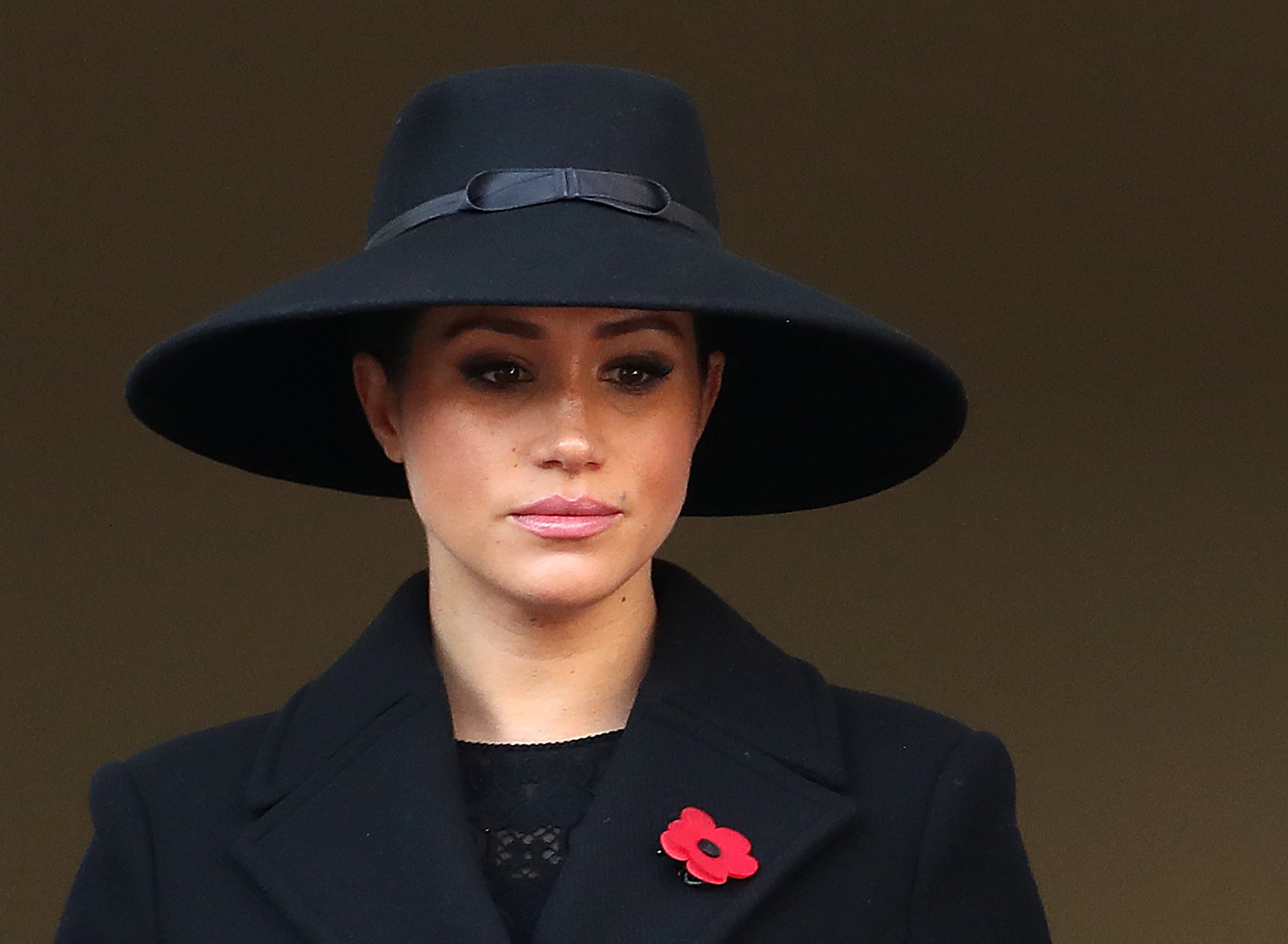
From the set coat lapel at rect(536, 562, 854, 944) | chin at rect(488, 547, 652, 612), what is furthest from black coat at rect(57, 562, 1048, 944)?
chin at rect(488, 547, 652, 612)

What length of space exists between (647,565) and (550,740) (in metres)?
0.21

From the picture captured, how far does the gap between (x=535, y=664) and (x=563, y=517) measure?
21 centimetres

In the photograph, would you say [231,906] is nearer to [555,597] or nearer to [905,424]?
[555,597]

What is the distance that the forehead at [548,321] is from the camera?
220 cm

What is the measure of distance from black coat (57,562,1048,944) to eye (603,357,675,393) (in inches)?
11.6

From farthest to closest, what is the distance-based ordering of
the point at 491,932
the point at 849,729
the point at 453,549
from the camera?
the point at 849,729, the point at 453,549, the point at 491,932

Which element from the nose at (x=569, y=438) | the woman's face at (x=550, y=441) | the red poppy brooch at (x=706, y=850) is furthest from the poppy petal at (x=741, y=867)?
the nose at (x=569, y=438)

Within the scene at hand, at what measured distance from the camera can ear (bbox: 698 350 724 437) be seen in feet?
7.93

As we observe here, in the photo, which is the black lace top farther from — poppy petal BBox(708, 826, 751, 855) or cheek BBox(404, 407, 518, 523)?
cheek BBox(404, 407, 518, 523)

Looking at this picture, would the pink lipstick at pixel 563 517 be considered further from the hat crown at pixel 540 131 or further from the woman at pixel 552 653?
the hat crown at pixel 540 131

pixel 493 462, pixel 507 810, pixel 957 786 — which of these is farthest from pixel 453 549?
pixel 957 786

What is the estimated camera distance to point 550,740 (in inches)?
92.4

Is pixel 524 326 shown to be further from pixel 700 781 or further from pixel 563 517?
pixel 700 781

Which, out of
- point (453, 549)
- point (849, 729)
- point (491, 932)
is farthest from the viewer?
point (849, 729)
